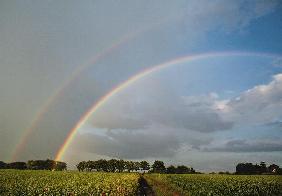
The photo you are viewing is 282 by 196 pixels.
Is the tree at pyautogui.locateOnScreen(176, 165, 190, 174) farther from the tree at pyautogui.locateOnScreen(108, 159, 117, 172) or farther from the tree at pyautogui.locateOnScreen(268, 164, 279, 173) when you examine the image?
the tree at pyautogui.locateOnScreen(268, 164, 279, 173)

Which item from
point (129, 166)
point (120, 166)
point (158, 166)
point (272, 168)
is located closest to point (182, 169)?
point (158, 166)

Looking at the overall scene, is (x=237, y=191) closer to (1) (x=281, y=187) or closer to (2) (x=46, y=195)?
(1) (x=281, y=187)

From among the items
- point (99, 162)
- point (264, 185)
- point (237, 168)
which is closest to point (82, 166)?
point (99, 162)

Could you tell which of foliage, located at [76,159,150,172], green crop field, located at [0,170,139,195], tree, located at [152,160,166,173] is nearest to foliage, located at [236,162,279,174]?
tree, located at [152,160,166,173]

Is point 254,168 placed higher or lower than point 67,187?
higher

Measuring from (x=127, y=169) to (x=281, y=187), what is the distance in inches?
6249

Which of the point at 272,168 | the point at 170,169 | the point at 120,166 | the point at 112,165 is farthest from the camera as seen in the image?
the point at 120,166

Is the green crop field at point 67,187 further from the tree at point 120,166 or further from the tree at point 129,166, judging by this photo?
the tree at point 129,166

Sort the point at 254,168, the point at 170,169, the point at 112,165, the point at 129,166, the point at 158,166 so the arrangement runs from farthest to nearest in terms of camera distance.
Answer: the point at 129,166, the point at 112,165, the point at 158,166, the point at 170,169, the point at 254,168

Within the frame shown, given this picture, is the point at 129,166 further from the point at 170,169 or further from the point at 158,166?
the point at 170,169

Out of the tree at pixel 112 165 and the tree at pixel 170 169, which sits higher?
the tree at pixel 112 165

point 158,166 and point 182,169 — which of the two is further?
point 158,166

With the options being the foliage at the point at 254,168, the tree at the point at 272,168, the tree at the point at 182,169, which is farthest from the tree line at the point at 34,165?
the tree at the point at 272,168

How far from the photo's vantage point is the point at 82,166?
19875 cm
